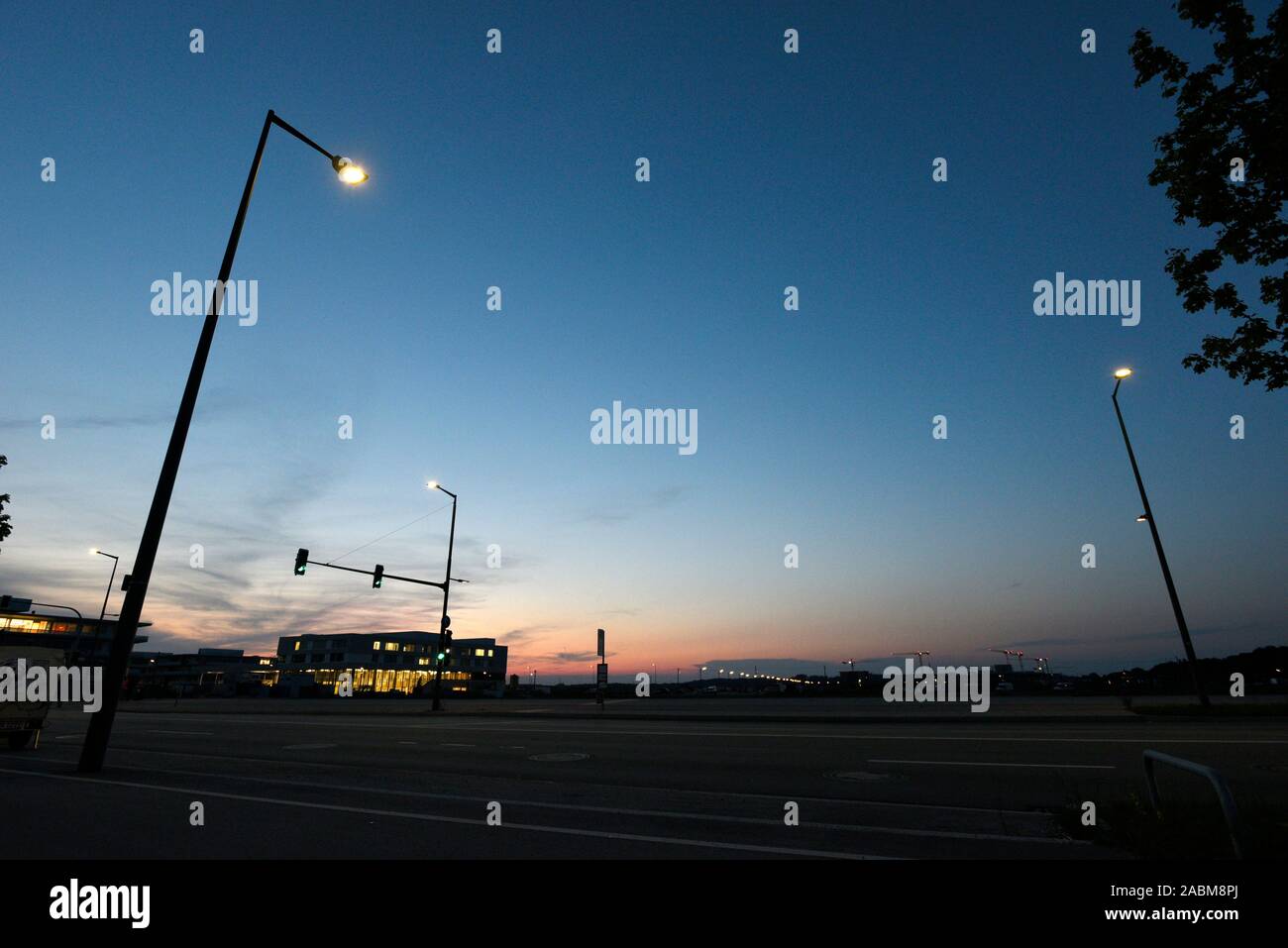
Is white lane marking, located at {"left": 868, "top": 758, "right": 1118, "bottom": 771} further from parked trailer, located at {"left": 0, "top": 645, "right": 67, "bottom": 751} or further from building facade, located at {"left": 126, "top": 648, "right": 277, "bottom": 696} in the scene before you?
building facade, located at {"left": 126, "top": 648, "right": 277, "bottom": 696}

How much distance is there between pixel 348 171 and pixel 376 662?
144m

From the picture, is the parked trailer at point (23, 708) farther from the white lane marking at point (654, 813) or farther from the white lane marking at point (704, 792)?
the white lane marking at point (654, 813)

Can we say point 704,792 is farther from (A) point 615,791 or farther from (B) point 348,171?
(B) point 348,171

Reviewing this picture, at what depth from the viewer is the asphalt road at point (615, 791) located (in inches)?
241

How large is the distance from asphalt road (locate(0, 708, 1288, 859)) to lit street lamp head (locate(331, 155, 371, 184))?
1029cm

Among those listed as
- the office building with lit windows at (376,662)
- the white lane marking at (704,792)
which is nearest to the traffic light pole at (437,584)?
the white lane marking at (704,792)

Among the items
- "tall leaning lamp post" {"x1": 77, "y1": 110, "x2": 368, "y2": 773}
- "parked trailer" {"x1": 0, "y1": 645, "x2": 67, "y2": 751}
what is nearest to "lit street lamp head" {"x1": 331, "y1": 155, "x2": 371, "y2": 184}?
"tall leaning lamp post" {"x1": 77, "y1": 110, "x2": 368, "y2": 773}

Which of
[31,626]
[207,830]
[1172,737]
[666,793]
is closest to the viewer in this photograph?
[207,830]

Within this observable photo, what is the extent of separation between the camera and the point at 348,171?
43.2 feet
